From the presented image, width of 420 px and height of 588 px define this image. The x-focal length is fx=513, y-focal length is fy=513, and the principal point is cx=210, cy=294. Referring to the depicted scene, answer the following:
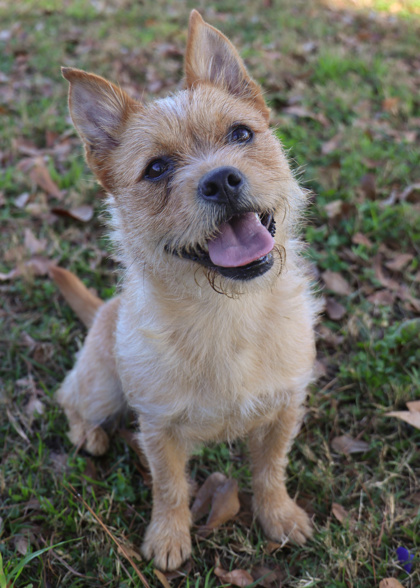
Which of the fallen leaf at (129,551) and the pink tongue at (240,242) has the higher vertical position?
the pink tongue at (240,242)

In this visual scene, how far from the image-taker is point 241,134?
2.39 meters

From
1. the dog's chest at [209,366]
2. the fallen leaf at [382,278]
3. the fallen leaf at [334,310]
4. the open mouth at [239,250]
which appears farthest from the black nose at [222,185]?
the fallen leaf at [382,278]

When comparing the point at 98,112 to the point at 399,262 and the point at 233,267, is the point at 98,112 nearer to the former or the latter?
the point at 233,267

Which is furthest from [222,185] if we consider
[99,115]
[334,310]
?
[334,310]

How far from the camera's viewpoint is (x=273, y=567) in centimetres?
257

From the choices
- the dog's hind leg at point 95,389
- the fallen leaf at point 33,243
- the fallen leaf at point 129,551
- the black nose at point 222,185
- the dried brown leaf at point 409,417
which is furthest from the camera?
the fallen leaf at point 33,243

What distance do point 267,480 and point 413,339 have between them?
4.40ft

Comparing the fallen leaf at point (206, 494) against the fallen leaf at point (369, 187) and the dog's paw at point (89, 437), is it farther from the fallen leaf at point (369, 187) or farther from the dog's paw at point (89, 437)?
the fallen leaf at point (369, 187)

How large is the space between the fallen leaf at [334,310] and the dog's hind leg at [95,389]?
5.04ft

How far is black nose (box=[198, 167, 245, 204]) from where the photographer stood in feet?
6.50

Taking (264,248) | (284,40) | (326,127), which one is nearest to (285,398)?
(264,248)

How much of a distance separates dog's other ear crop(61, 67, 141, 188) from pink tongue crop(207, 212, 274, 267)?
84 cm

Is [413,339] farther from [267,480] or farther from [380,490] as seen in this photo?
[267,480]

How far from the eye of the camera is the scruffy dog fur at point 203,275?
2111mm
